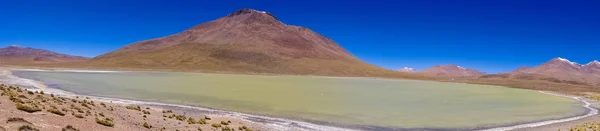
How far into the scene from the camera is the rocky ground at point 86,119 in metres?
14.9

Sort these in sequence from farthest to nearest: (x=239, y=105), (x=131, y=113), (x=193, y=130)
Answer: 1. (x=239, y=105)
2. (x=131, y=113)
3. (x=193, y=130)

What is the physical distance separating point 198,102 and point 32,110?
16.8 meters

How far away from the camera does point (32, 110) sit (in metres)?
16.8

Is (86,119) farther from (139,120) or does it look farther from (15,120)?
(15,120)

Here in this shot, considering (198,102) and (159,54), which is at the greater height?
(159,54)

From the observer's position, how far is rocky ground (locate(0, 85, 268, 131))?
14.9 meters

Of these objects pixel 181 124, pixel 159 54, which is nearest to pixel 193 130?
pixel 181 124

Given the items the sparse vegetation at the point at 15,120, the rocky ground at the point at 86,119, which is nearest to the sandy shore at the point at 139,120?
the rocky ground at the point at 86,119

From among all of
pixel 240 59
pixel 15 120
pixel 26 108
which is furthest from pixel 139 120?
pixel 240 59

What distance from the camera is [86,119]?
17594 mm

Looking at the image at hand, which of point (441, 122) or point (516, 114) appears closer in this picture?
point (441, 122)

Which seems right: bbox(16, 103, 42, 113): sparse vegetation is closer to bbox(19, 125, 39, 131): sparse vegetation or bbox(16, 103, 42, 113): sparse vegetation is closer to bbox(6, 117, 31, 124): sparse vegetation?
bbox(6, 117, 31, 124): sparse vegetation

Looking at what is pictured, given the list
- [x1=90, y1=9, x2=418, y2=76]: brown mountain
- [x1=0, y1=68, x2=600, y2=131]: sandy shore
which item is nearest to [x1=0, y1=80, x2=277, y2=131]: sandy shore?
[x1=0, y1=68, x2=600, y2=131]: sandy shore

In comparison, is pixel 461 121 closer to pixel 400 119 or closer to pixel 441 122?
pixel 441 122
